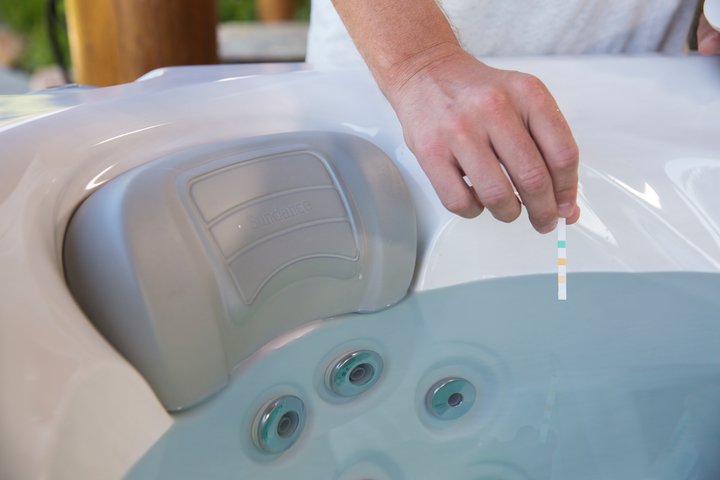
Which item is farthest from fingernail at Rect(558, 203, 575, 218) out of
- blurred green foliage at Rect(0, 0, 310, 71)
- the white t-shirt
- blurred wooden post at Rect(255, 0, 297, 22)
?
blurred green foliage at Rect(0, 0, 310, 71)

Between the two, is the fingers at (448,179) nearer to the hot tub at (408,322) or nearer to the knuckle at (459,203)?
the knuckle at (459,203)

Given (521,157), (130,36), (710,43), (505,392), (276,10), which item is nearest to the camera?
(521,157)

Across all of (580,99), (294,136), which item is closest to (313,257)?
(294,136)

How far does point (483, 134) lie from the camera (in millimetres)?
606

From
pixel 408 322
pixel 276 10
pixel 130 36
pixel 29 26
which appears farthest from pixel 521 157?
pixel 29 26

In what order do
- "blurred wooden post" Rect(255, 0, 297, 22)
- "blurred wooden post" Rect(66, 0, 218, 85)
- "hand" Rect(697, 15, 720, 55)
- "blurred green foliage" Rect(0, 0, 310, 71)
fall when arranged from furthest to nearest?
"blurred green foliage" Rect(0, 0, 310, 71) → "blurred wooden post" Rect(255, 0, 297, 22) → "blurred wooden post" Rect(66, 0, 218, 85) → "hand" Rect(697, 15, 720, 55)

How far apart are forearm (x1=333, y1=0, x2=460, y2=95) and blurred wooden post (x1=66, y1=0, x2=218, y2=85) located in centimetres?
106

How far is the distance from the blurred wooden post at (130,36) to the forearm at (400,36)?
1063 millimetres

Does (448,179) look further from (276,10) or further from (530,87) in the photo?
(276,10)

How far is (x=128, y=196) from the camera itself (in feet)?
2.11

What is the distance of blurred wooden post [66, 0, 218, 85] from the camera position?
5.41 ft

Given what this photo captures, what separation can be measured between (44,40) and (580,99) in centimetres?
444

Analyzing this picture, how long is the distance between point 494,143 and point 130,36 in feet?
4.14

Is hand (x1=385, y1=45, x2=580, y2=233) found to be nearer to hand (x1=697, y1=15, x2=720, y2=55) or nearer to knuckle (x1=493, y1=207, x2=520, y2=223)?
knuckle (x1=493, y1=207, x2=520, y2=223)
